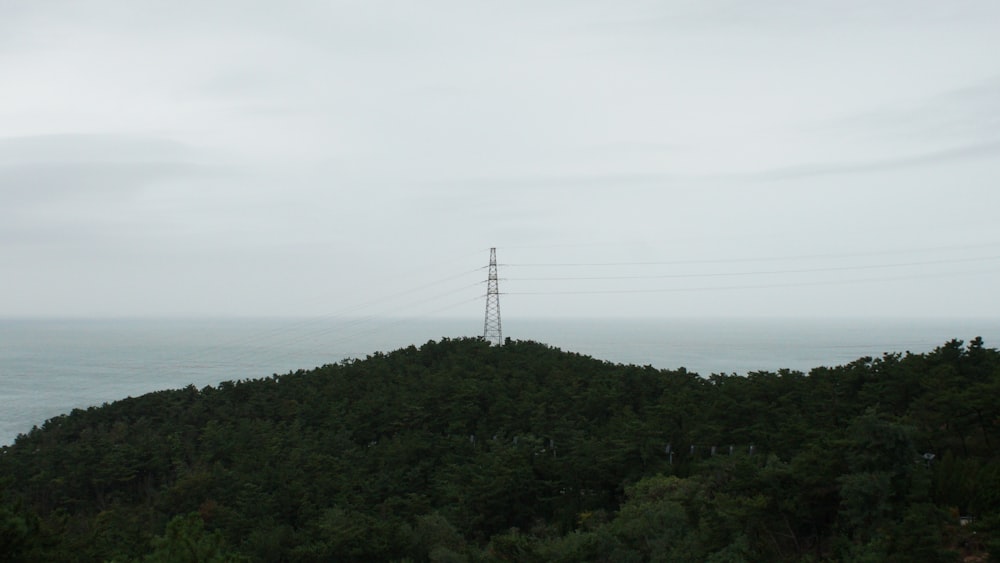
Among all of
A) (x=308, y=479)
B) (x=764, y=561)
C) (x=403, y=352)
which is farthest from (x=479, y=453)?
(x=403, y=352)

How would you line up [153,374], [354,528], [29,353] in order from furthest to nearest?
[29,353] < [153,374] < [354,528]

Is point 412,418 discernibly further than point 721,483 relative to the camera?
Yes

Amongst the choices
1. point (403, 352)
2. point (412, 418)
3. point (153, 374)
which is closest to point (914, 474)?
point (412, 418)

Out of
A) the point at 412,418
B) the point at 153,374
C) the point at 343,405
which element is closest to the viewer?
the point at 412,418

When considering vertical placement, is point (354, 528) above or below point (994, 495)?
below

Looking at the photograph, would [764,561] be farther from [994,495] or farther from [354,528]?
[354,528]

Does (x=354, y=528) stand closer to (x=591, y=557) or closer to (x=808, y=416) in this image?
(x=591, y=557)
